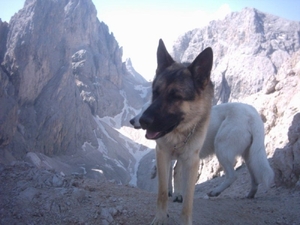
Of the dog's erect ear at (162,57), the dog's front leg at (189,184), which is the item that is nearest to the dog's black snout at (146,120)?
the dog's front leg at (189,184)

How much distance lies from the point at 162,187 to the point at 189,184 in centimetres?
44

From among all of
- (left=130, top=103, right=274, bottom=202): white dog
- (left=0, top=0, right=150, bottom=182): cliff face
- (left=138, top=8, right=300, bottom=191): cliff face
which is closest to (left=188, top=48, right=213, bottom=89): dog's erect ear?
(left=130, top=103, right=274, bottom=202): white dog

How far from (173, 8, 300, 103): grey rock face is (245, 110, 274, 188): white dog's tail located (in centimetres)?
8409

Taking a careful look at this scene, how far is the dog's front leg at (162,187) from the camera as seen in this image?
394cm

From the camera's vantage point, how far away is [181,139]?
13.5ft

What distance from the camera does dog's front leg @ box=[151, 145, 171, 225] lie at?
3.94m

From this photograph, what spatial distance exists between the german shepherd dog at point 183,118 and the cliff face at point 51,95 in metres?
54.3

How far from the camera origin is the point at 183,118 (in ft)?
→ 12.9

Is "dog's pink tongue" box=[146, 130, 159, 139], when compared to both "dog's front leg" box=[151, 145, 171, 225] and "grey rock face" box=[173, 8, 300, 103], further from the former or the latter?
"grey rock face" box=[173, 8, 300, 103]

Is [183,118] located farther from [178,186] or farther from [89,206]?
[178,186]

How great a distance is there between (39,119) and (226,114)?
71802 mm

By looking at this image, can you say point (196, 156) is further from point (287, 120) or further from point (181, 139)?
point (287, 120)

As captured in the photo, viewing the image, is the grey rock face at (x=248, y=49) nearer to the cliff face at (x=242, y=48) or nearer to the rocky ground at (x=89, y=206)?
the cliff face at (x=242, y=48)

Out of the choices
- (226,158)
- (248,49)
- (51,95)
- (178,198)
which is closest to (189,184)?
(178,198)
